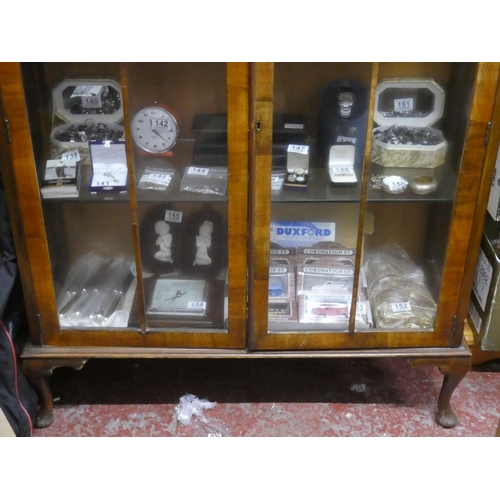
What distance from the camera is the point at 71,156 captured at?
4.45 ft

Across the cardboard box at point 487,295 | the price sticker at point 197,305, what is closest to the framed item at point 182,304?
the price sticker at point 197,305

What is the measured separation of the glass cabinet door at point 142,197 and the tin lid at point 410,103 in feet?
1.06

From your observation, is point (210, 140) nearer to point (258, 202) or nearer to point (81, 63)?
point (258, 202)

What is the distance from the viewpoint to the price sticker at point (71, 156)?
4.40ft

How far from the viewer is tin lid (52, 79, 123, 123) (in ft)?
4.27

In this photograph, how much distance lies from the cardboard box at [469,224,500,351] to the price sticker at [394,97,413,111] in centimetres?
43

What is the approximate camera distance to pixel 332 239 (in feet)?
4.62

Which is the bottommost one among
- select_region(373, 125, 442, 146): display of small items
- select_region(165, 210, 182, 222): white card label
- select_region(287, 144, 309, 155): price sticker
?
select_region(165, 210, 182, 222): white card label

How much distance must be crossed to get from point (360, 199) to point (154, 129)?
1.49ft

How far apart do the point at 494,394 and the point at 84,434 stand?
1047mm

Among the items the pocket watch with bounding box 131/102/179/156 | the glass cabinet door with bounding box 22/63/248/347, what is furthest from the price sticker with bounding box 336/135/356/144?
the pocket watch with bounding box 131/102/179/156

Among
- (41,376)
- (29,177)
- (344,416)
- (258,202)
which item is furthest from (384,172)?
(41,376)

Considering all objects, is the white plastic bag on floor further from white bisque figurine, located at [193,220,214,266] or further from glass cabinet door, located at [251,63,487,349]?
white bisque figurine, located at [193,220,214,266]

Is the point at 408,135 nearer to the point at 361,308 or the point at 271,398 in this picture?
the point at 361,308
